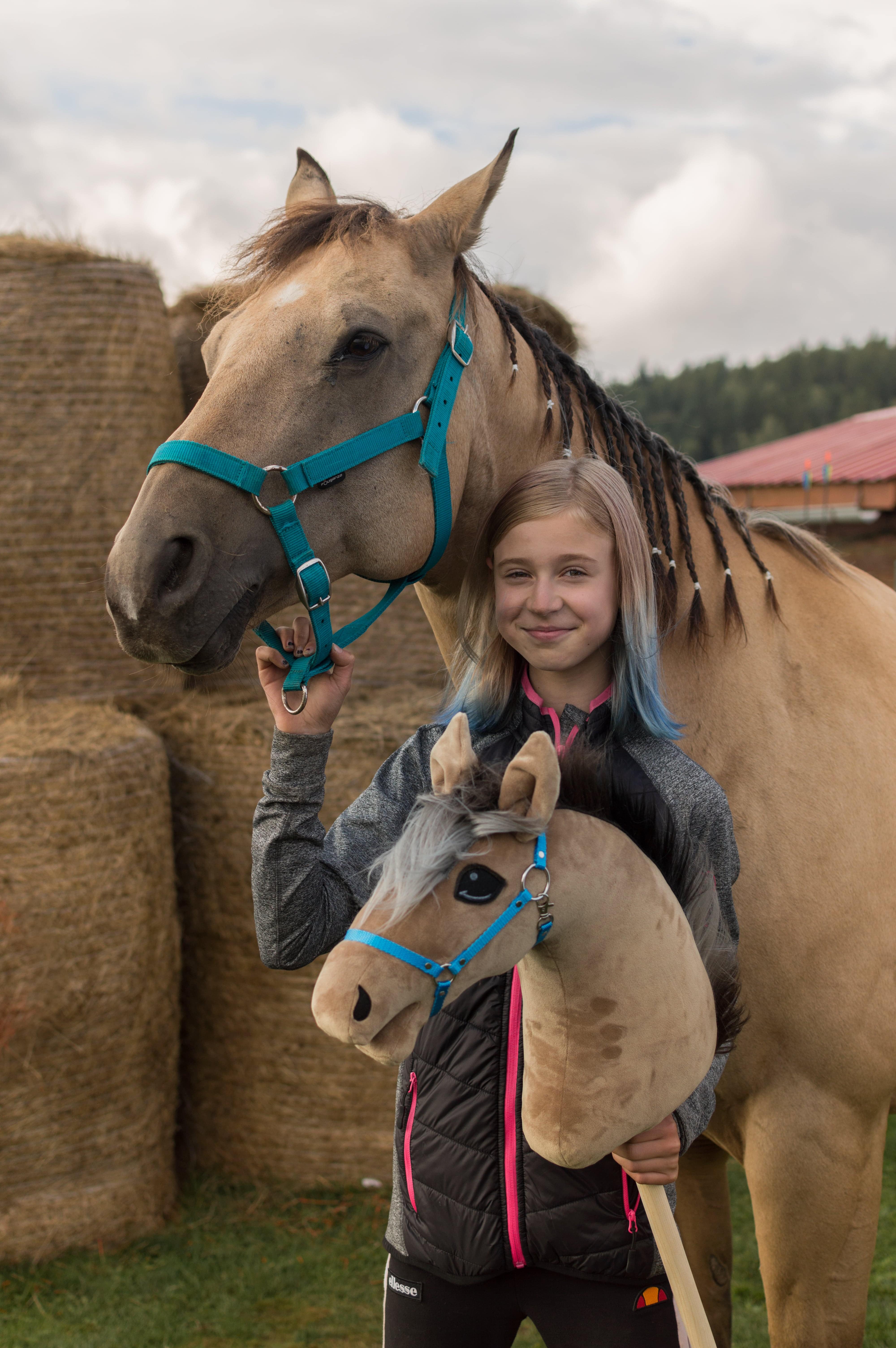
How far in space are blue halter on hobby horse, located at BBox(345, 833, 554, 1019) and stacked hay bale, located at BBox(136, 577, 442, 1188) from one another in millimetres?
2404

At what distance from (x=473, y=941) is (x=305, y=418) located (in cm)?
72

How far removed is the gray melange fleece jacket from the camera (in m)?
1.25

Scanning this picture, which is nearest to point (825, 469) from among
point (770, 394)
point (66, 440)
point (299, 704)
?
point (66, 440)

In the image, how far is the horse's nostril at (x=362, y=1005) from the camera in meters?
0.90

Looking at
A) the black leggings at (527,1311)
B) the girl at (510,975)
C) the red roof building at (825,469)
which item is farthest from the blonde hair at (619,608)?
the red roof building at (825,469)

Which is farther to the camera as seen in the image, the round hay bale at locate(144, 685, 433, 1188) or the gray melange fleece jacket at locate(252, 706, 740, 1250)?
the round hay bale at locate(144, 685, 433, 1188)

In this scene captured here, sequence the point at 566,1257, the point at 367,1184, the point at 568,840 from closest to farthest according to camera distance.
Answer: the point at 568,840 < the point at 566,1257 < the point at 367,1184

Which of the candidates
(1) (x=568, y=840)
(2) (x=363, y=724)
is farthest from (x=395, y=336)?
(2) (x=363, y=724)

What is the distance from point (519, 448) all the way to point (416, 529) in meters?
0.28

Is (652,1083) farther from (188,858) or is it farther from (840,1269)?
(188,858)

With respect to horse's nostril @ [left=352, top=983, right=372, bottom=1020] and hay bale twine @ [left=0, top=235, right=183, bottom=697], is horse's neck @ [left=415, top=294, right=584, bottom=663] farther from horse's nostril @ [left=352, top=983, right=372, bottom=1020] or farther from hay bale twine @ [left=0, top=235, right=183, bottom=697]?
hay bale twine @ [left=0, top=235, right=183, bottom=697]

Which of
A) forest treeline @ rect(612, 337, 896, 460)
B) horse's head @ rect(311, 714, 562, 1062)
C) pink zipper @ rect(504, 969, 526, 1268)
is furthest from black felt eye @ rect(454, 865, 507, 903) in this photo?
forest treeline @ rect(612, 337, 896, 460)

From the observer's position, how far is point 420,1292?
1.34 meters

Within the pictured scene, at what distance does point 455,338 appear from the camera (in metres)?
1.48
